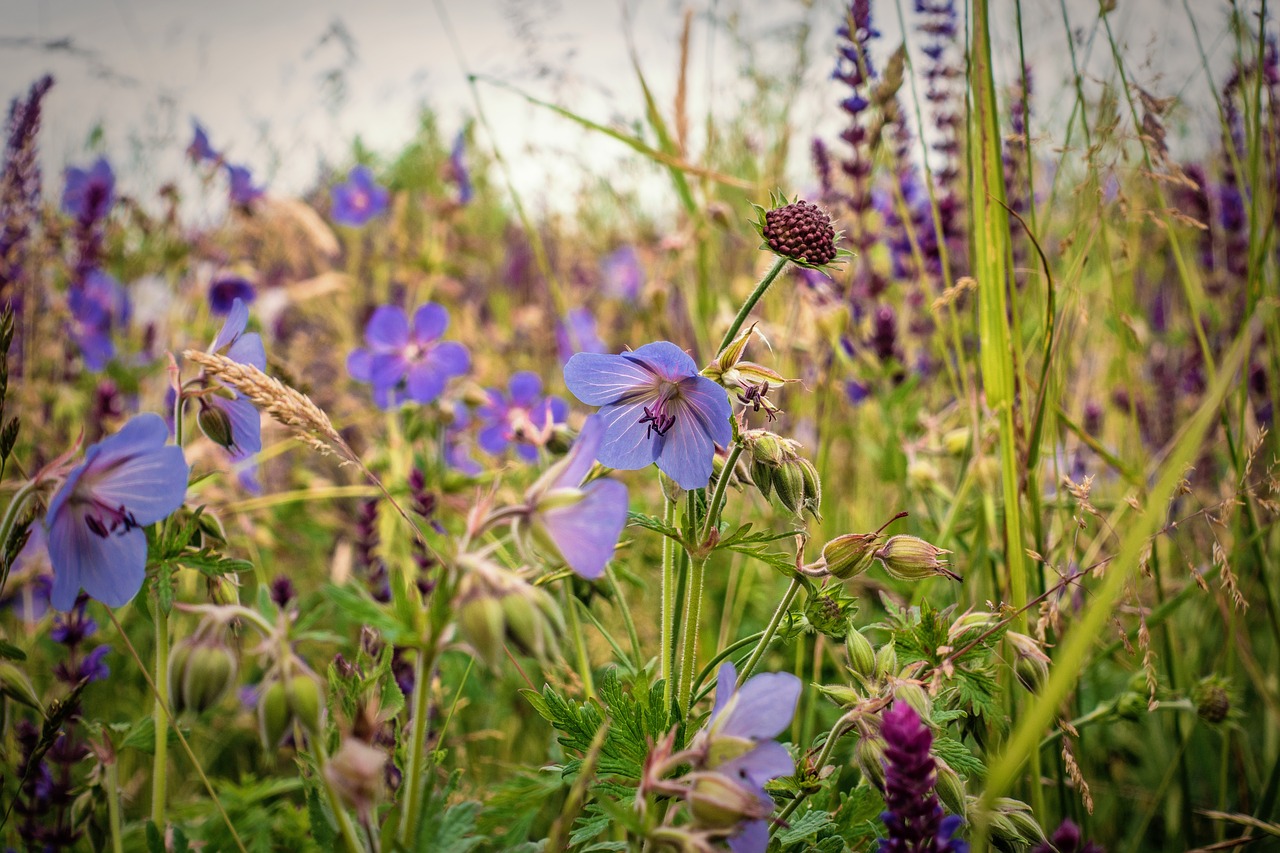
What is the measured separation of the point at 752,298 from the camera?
850 mm

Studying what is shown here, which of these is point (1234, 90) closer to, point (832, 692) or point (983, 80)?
point (983, 80)

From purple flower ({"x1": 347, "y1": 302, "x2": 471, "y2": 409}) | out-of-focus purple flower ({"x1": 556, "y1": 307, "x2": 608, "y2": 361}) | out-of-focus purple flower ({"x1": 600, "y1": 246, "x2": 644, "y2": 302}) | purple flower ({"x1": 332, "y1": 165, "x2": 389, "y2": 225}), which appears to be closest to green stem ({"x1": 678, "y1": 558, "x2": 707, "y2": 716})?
purple flower ({"x1": 347, "y1": 302, "x2": 471, "y2": 409})

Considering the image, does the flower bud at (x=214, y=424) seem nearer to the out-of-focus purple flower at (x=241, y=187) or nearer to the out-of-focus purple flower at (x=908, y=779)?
the out-of-focus purple flower at (x=908, y=779)

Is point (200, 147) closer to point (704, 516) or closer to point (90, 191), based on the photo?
point (90, 191)

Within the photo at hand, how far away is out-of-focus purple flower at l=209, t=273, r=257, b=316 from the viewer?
2.45 m

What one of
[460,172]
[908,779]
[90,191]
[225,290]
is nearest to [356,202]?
[460,172]

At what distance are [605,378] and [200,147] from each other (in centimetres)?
233

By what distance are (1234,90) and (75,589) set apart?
109 inches

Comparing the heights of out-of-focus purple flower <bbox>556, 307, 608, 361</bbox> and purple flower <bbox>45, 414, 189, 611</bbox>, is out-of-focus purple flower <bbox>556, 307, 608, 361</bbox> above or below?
above

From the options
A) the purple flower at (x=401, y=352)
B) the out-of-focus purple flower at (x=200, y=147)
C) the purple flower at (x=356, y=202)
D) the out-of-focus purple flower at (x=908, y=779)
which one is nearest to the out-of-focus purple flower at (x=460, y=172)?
the purple flower at (x=356, y=202)

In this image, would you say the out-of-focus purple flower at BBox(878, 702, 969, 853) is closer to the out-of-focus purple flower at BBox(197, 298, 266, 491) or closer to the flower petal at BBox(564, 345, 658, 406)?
the flower petal at BBox(564, 345, 658, 406)

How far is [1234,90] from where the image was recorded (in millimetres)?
2064

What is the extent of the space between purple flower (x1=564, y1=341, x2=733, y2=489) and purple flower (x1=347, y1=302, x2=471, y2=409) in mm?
1197

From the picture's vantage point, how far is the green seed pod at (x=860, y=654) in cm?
85
